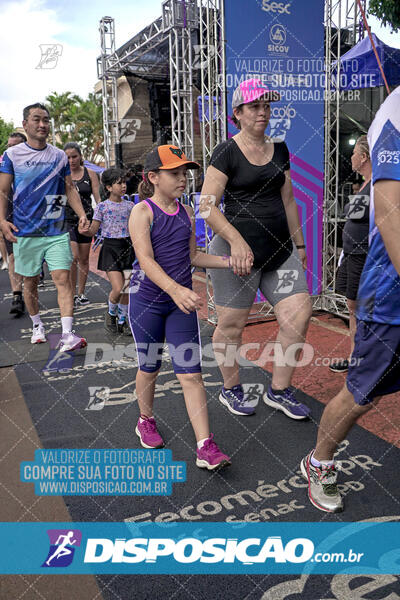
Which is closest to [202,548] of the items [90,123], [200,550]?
[200,550]

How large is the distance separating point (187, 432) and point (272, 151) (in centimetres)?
178

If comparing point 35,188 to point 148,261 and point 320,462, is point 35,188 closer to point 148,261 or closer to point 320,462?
point 148,261

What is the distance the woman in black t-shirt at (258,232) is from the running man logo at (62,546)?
4.54ft

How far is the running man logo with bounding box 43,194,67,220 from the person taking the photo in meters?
4.44

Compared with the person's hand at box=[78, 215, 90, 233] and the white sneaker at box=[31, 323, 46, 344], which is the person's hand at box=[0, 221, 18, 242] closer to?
the person's hand at box=[78, 215, 90, 233]

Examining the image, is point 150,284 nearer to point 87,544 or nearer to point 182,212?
point 182,212

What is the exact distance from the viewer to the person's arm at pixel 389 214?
1.67 m

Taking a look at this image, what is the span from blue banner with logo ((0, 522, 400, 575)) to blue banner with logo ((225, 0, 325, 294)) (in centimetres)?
375

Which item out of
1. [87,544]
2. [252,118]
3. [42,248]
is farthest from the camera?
[42,248]

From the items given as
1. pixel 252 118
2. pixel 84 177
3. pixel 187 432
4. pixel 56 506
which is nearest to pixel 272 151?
pixel 252 118

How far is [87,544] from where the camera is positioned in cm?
205

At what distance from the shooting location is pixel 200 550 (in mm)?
1996

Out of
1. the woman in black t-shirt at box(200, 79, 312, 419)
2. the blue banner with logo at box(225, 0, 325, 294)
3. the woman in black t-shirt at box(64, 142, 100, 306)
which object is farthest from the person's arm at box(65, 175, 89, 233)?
the woman in black t-shirt at box(200, 79, 312, 419)

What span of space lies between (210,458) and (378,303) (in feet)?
3.88
